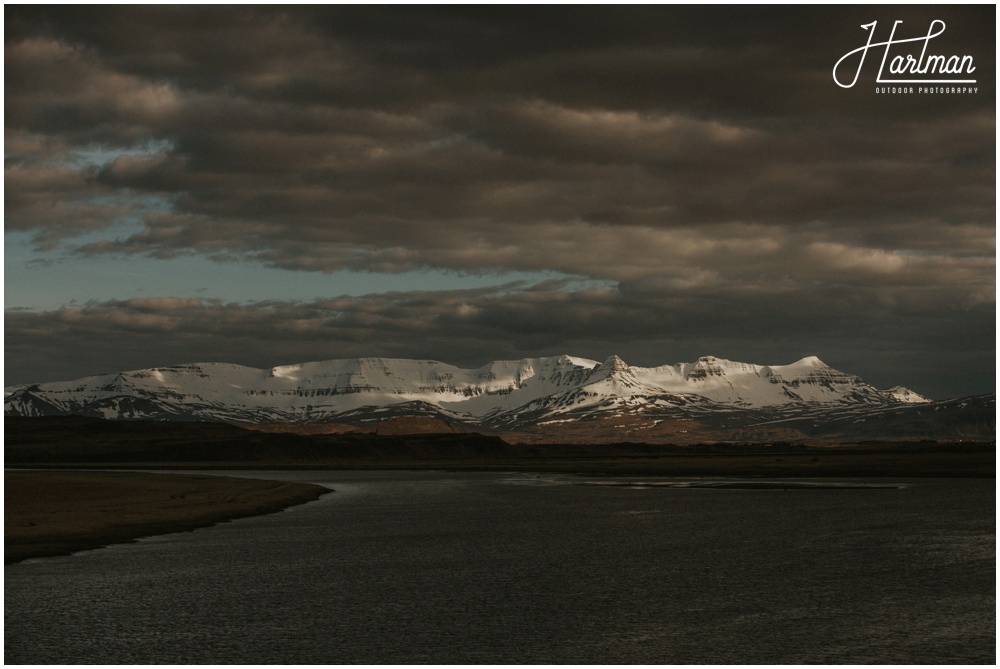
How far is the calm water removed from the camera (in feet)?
109

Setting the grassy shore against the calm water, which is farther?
the grassy shore

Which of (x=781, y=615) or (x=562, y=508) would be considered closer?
(x=781, y=615)

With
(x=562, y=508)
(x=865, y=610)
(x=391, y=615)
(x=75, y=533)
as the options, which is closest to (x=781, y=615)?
(x=865, y=610)

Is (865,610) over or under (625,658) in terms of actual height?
over

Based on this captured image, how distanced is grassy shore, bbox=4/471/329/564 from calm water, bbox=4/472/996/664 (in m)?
3.68

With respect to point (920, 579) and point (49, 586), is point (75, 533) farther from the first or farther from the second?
point (920, 579)

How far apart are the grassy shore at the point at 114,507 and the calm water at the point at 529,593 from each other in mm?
3681

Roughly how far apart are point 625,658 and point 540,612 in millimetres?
7585

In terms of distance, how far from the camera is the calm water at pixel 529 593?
33125 mm

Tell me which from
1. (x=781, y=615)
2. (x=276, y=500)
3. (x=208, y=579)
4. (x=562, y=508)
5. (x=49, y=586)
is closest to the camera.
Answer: (x=781, y=615)

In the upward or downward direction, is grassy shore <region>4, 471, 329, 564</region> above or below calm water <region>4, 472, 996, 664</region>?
below

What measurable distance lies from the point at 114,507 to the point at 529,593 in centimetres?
5081

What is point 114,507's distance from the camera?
273 ft

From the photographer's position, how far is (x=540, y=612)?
3916 centimetres
